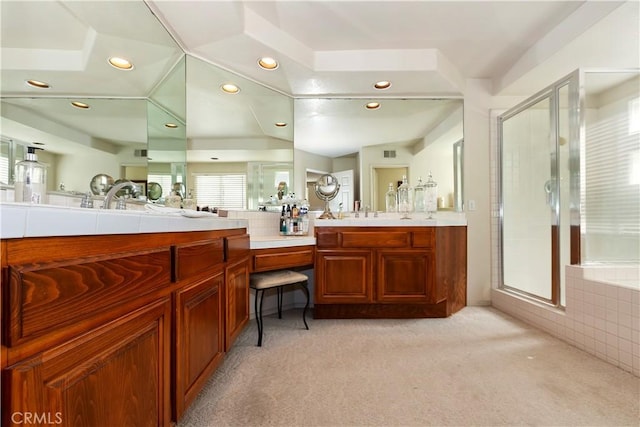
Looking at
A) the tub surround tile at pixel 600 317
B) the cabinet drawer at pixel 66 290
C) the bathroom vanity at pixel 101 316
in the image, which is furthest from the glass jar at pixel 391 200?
the cabinet drawer at pixel 66 290

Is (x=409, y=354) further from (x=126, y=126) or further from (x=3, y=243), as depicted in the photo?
(x=126, y=126)

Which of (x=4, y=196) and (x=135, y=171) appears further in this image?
(x=135, y=171)

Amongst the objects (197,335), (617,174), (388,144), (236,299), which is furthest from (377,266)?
(617,174)

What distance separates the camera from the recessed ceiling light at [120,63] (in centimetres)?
149

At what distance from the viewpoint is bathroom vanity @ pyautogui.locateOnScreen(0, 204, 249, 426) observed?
0.47 meters

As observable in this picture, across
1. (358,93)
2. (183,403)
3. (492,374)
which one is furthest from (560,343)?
(358,93)

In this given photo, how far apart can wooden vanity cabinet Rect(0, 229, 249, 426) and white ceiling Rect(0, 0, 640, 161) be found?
0.86 meters

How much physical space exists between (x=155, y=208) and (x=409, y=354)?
1.61 meters

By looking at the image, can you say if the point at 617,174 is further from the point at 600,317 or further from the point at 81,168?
the point at 81,168

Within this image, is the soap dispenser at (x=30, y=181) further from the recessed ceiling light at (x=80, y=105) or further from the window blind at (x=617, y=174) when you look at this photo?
the window blind at (x=617, y=174)

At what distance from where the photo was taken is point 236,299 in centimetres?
161

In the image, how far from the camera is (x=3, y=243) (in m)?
0.45

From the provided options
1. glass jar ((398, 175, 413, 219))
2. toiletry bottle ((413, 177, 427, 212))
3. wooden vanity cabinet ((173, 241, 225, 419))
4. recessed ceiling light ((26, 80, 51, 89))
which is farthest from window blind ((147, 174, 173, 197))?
toiletry bottle ((413, 177, 427, 212))

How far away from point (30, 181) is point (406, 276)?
227 centimetres
